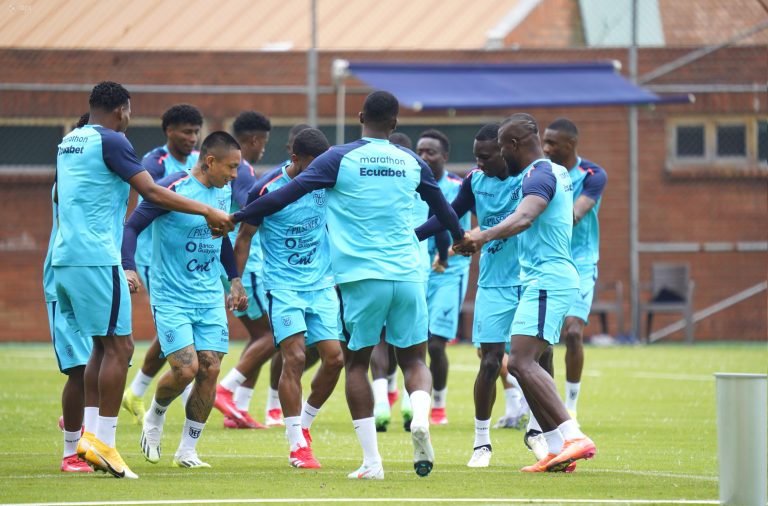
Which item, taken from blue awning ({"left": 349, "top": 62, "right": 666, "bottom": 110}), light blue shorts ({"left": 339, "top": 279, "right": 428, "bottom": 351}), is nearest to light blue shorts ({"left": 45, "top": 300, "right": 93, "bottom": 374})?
light blue shorts ({"left": 339, "top": 279, "right": 428, "bottom": 351})

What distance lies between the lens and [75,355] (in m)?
9.38

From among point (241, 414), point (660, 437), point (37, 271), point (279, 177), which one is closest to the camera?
point (279, 177)

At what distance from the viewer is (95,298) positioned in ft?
28.4

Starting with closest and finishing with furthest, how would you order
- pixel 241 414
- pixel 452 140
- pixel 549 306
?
pixel 549 306, pixel 241 414, pixel 452 140

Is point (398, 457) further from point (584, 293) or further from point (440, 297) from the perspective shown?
point (440, 297)

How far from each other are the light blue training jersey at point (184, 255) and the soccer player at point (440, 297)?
359 cm

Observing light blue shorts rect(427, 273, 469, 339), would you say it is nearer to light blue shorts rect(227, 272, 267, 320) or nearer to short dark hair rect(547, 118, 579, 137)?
light blue shorts rect(227, 272, 267, 320)

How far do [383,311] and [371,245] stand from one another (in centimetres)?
43

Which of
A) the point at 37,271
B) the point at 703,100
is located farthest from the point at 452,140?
the point at 37,271

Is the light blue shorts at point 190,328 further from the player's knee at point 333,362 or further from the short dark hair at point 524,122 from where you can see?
the short dark hair at point 524,122

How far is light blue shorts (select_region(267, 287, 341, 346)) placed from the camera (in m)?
9.94

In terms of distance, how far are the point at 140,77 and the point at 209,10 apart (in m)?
1.73

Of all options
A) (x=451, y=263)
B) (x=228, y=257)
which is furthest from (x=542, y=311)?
(x=451, y=263)

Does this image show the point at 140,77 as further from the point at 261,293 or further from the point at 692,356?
the point at 261,293
